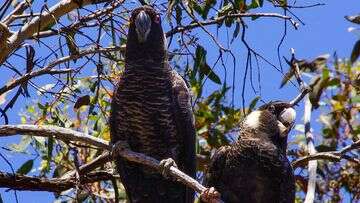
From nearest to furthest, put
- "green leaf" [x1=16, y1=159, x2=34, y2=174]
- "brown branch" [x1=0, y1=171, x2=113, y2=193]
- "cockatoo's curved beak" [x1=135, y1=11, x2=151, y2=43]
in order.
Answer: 1. "brown branch" [x1=0, y1=171, x2=113, y2=193]
2. "cockatoo's curved beak" [x1=135, y1=11, x2=151, y2=43]
3. "green leaf" [x1=16, y1=159, x2=34, y2=174]

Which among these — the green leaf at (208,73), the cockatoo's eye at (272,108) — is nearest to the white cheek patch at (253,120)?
the cockatoo's eye at (272,108)

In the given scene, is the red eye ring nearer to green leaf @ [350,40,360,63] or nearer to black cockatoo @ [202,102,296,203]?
black cockatoo @ [202,102,296,203]

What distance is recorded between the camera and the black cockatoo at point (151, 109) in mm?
4555

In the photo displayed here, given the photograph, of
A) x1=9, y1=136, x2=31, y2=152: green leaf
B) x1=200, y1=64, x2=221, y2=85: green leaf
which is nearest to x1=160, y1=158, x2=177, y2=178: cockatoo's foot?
x1=200, y1=64, x2=221, y2=85: green leaf

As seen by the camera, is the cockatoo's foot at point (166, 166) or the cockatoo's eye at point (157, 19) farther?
the cockatoo's eye at point (157, 19)

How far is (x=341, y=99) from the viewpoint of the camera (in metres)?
5.76

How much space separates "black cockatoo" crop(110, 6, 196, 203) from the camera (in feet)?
14.9

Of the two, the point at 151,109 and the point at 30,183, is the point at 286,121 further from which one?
the point at 30,183

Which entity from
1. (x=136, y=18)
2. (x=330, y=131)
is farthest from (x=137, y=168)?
(x=330, y=131)

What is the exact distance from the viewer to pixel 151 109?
4.55 meters

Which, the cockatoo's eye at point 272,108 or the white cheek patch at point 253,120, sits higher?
the cockatoo's eye at point 272,108

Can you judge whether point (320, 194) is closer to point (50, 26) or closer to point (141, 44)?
point (141, 44)

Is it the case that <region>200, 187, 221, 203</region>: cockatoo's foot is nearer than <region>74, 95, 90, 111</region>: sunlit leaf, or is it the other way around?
<region>200, 187, 221, 203</region>: cockatoo's foot

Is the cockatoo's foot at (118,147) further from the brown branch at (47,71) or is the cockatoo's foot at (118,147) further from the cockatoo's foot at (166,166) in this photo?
the brown branch at (47,71)
